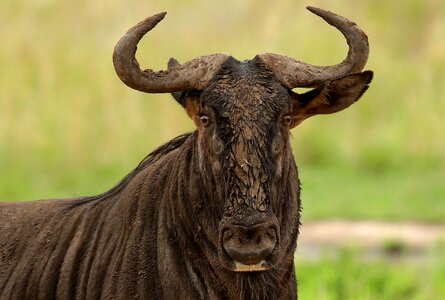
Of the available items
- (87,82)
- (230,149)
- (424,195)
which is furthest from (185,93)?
(87,82)

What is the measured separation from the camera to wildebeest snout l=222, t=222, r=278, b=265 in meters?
6.93

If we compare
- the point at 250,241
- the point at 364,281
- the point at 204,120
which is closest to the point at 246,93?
the point at 204,120

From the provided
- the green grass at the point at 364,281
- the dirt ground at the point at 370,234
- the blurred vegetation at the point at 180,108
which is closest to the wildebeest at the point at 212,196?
the green grass at the point at 364,281

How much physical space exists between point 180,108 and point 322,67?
14.5 metres

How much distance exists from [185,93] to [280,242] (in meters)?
0.93

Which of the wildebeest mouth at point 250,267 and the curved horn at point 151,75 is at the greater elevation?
the curved horn at point 151,75

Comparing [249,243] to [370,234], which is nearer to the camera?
[249,243]

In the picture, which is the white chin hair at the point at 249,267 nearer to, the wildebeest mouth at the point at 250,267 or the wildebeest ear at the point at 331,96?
the wildebeest mouth at the point at 250,267

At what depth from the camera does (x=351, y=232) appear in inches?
764

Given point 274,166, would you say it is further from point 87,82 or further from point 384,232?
point 87,82

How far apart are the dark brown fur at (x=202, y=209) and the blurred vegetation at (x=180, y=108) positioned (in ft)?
40.0

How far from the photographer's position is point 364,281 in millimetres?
12742

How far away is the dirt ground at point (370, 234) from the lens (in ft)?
61.7

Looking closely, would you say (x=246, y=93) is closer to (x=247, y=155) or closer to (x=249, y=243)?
(x=247, y=155)
